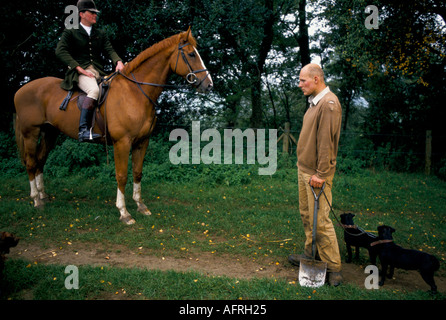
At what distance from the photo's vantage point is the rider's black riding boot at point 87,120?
5527 millimetres

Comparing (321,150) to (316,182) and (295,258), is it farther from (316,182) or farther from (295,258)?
(295,258)

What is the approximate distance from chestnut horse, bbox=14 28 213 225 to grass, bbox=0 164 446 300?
2.20 ft

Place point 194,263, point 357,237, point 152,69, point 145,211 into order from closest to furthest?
point 357,237 < point 194,263 < point 152,69 < point 145,211

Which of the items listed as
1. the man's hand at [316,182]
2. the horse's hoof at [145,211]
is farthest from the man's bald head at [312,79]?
the horse's hoof at [145,211]

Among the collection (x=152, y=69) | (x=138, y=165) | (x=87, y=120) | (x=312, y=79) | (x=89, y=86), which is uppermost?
(x=152, y=69)

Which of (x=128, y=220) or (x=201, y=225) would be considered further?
(x=201, y=225)

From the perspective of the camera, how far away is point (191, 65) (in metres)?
5.63

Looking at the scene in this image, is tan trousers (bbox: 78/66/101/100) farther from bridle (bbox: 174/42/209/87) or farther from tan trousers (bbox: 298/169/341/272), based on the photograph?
tan trousers (bbox: 298/169/341/272)

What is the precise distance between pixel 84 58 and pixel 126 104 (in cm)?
130

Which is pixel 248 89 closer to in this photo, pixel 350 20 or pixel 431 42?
pixel 350 20

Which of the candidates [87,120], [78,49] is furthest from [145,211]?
Answer: [78,49]

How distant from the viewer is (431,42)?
34.4 feet

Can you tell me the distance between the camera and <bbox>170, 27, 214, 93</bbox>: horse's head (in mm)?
5578
